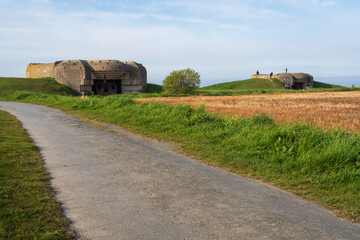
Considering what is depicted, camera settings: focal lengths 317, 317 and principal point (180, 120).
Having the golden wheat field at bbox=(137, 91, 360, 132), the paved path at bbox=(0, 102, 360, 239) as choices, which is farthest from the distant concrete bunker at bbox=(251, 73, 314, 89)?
the paved path at bbox=(0, 102, 360, 239)

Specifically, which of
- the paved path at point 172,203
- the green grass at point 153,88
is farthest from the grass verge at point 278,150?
the green grass at point 153,88

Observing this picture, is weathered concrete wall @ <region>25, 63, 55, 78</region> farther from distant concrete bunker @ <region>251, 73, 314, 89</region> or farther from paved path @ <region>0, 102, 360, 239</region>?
distant concrete bunker @ <region>251, 73, 314, 89</region>

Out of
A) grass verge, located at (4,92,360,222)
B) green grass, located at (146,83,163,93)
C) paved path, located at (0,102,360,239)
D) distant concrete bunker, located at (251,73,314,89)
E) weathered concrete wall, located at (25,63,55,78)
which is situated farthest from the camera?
distant concrete bunker, located at (251,73,314,89)

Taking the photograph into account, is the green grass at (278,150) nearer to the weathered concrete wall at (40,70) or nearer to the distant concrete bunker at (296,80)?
the weathered concrete wall at (40,70)

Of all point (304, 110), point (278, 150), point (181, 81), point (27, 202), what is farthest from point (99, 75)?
point (27, 202)

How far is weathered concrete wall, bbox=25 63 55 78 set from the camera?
40.8 m

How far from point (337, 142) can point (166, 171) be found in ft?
12.7

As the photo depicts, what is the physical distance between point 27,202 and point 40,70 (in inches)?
1660

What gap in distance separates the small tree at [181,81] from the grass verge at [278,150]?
25.7 metres

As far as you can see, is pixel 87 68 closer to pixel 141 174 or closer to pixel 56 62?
pixel 56 62

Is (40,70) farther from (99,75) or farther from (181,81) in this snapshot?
(181,81)

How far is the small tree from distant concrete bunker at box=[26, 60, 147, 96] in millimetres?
3964

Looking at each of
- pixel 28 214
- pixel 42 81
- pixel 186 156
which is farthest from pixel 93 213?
pixel 42 81

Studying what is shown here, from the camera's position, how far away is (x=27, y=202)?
4559 millimetres
